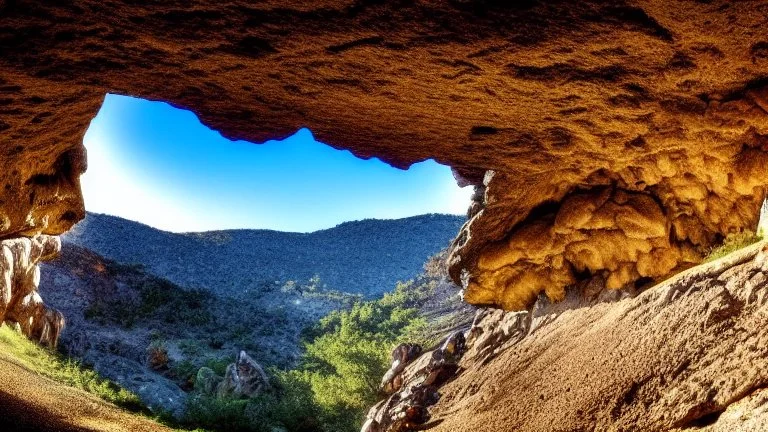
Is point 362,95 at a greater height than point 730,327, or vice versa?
point 362,95

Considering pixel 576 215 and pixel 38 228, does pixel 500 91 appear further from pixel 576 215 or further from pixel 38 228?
pixel 38 228

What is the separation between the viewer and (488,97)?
191 inches

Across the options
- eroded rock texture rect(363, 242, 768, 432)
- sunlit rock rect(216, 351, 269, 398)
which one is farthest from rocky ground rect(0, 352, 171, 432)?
sunlit rock rect(216, 351, 269, 398)

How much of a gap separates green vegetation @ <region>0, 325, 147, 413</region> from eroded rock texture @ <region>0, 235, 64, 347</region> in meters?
0.70

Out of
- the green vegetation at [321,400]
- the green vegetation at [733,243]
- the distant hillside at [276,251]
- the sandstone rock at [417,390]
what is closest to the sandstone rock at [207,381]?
the green vegetation at [321,400]

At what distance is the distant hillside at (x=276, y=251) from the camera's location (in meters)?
46.0

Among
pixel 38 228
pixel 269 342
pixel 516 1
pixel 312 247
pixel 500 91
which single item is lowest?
pixel 269 342

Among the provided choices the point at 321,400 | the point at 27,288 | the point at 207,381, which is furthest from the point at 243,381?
the point at 27,288

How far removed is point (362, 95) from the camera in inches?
196

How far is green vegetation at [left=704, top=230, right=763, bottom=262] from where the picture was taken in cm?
611

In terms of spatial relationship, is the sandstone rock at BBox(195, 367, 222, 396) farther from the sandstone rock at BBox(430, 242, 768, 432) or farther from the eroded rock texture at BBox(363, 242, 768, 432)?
the sandstone rock at BBox(430, 242, 768, 432)

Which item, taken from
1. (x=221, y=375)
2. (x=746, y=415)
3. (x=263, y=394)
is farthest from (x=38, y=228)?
(x=221, y=375)

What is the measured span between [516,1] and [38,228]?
8.28 metres

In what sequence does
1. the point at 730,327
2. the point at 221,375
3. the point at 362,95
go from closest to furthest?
the point at 730,327 → the point at 362,95 → the point at 221,375
